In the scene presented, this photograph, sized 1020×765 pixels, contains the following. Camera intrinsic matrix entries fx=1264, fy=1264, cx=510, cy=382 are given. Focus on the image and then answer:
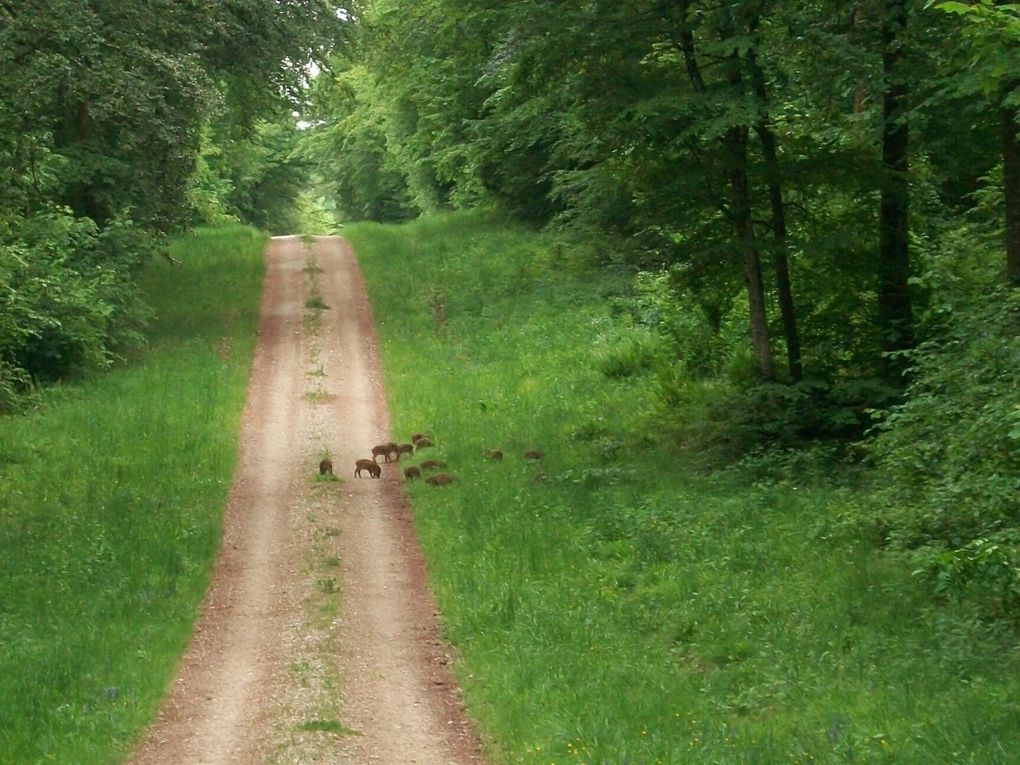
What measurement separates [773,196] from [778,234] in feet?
1.72

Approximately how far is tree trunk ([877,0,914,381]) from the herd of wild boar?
4956 millimetres

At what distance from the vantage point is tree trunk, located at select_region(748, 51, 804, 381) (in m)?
15.9

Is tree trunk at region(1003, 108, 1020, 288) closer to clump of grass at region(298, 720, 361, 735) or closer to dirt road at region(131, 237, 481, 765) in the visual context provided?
dirt road at region(131, 237, 481, 765)

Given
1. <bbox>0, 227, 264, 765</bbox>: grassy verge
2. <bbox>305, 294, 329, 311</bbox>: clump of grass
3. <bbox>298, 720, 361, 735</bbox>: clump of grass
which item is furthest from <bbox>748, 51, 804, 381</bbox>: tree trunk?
<bbox>305, 294, 329, 311</bbox>: clump of grass

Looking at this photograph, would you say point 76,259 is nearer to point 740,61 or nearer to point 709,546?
point 740,61

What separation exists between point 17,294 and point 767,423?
1124 centimetres

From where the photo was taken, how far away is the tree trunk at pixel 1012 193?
45.5 ft

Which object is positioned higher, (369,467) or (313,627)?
(369,467)

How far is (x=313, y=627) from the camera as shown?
11.8m

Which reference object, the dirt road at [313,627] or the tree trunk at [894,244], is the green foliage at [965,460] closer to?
the tree trunk at [894,244]

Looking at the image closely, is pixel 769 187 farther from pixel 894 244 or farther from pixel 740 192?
Result: pixel 894 244

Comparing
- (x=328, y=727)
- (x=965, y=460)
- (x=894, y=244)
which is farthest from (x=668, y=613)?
(x=894, y=244)

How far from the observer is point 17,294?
62.5ft

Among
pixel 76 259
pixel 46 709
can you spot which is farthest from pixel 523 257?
pixel 46 709
